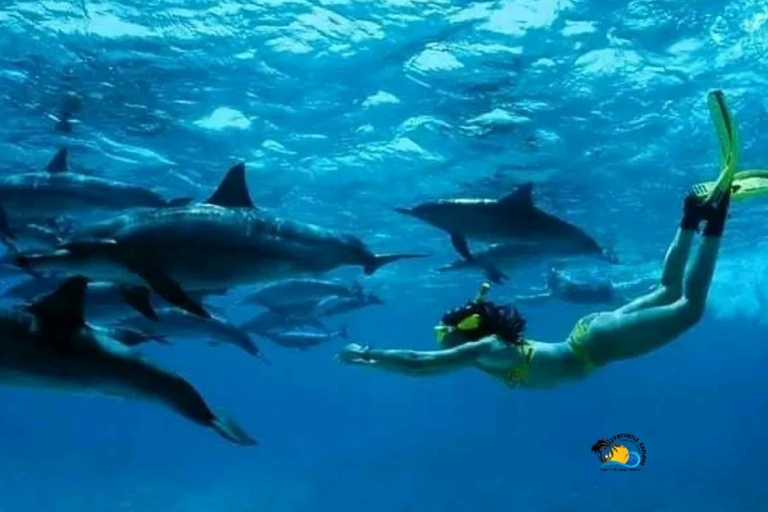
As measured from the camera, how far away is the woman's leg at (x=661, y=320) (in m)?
6.98

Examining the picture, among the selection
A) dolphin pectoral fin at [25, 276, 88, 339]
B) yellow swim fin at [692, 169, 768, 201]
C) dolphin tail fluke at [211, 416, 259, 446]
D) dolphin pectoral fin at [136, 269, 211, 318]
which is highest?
yellow swim fin at [692, 169, 768, 201]

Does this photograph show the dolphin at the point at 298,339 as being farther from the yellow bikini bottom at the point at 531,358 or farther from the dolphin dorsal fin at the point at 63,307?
the dolphin dorsal fin at the point at 63,307

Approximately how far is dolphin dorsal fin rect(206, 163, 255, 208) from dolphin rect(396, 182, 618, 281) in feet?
9.14

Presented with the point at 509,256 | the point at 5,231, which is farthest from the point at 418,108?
the point at 5,231

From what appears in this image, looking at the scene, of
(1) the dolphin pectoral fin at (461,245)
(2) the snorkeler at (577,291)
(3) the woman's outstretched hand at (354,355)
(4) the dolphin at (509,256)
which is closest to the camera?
(3) the woman's outstretched hand at (354,355)

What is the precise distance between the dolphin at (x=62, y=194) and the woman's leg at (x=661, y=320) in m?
6.42

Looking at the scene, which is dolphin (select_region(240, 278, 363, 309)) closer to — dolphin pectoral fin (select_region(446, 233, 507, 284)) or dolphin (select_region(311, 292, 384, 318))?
dolphin (select_region(311, 292, 384, 318))

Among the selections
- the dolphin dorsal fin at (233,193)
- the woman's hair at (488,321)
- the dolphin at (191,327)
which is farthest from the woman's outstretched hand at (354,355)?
the dolphin at (191,327)

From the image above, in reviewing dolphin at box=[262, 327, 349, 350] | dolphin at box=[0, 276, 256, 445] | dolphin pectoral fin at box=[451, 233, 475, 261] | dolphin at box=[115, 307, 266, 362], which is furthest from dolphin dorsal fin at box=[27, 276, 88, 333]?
dolphin at box=[262, 327, 349, 350]

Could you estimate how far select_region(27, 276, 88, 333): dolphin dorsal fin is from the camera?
17.4ft

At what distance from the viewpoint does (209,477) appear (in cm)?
6028

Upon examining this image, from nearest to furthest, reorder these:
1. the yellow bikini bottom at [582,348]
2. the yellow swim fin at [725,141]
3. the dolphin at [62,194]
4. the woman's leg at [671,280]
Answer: the yellow swim fin at [725,141] < the woman's leg at [671,280] < the yellow bikini bottom at [582,348] < the dolphin at [62,194]

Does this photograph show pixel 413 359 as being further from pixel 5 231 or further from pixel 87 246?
pixel 5 231

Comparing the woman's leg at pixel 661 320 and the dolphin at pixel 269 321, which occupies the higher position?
the dolphin at pixel 269 321
